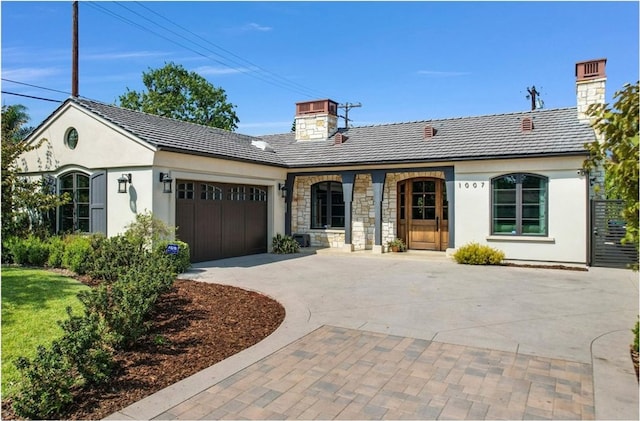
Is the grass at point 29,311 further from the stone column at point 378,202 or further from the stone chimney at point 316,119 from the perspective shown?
the stone chimney at point 316,119

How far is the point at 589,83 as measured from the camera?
13.3 m

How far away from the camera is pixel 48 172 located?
1328 cm

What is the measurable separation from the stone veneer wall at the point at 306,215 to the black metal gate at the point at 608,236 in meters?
8.35

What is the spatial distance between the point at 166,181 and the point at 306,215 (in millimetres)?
6895

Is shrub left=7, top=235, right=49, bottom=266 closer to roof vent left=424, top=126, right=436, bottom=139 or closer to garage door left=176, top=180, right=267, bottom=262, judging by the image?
garage door left=176, top=180, right=267, bottom=262

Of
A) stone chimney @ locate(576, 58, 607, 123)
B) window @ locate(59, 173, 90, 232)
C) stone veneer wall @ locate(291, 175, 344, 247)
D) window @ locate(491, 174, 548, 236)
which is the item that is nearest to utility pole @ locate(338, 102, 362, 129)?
stone veneer wall @ locate(291, 175, 344, 247)

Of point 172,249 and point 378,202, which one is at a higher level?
point 378,202

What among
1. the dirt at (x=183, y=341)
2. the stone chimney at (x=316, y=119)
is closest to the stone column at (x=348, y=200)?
the stone chimney at (x=316, y=119)

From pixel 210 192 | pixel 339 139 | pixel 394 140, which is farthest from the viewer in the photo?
pixel 339 139

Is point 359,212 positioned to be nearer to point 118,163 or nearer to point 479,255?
point 479,255

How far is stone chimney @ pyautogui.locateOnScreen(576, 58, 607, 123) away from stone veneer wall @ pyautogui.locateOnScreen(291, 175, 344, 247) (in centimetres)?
848

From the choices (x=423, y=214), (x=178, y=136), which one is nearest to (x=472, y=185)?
(x=423, y=214)

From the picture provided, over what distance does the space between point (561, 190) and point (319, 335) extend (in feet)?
32.6

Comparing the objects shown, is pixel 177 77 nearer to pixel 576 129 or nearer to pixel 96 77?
pixel 96 77
